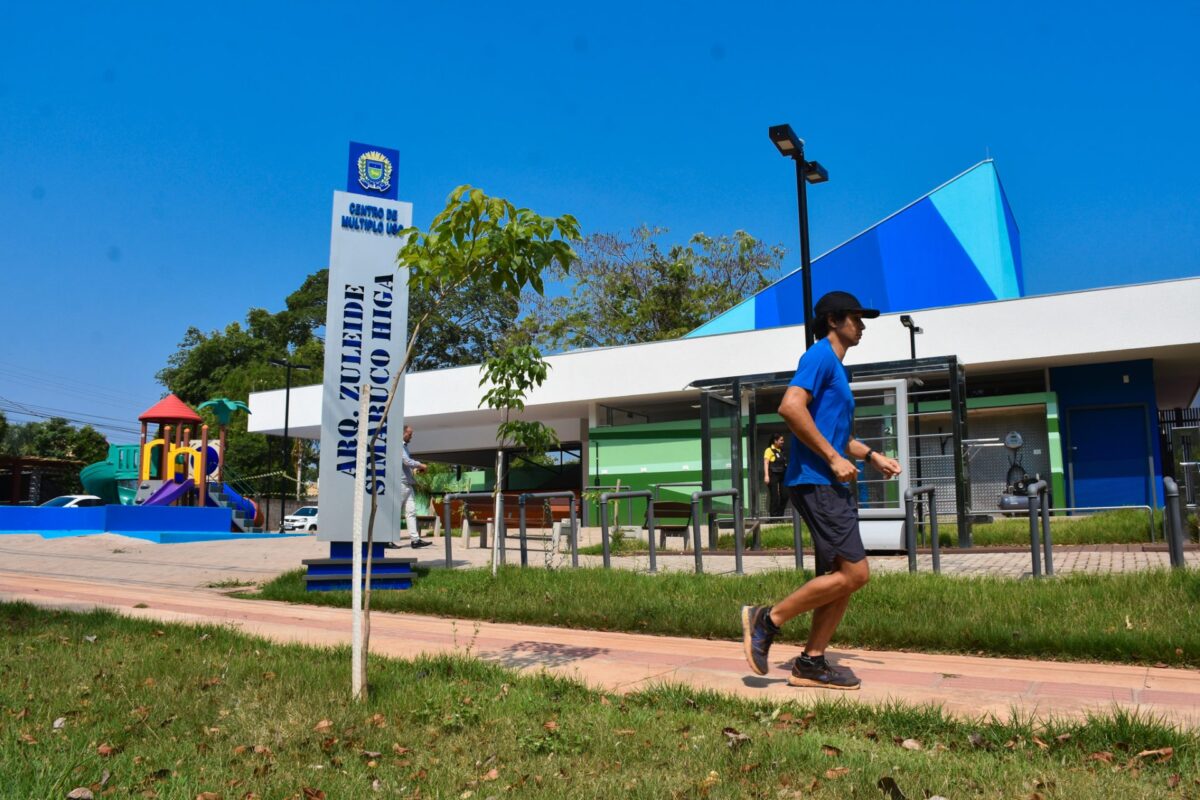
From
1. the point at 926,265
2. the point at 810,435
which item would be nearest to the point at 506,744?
the point at 810,435

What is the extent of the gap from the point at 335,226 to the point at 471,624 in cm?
461

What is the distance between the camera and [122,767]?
3574mm

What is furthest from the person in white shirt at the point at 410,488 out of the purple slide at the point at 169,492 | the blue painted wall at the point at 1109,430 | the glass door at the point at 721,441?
the blue painted wall at the point at 1109,430

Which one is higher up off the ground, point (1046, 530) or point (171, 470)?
point (171, 470)

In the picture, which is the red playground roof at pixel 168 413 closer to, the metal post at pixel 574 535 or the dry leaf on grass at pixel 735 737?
the metal post at pixel 574 535

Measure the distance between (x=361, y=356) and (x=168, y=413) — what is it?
963 inches

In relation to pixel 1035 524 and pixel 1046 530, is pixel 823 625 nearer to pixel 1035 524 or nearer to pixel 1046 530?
pixel 1035 524

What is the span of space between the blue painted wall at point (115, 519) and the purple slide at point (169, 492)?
314cm

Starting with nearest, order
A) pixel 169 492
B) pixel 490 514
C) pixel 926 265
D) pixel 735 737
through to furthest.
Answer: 1. pixel 735 737
2. pixel 490 514
3. pixel 169 492
4. pixel 926 265

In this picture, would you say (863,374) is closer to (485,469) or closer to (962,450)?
(962,450)

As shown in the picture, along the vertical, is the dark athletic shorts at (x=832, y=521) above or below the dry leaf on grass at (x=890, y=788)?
above

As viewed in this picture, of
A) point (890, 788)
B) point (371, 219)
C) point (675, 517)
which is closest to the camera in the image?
point (890, 788)

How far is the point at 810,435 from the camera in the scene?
4.89 metres

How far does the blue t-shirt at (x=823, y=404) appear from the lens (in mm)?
5039
